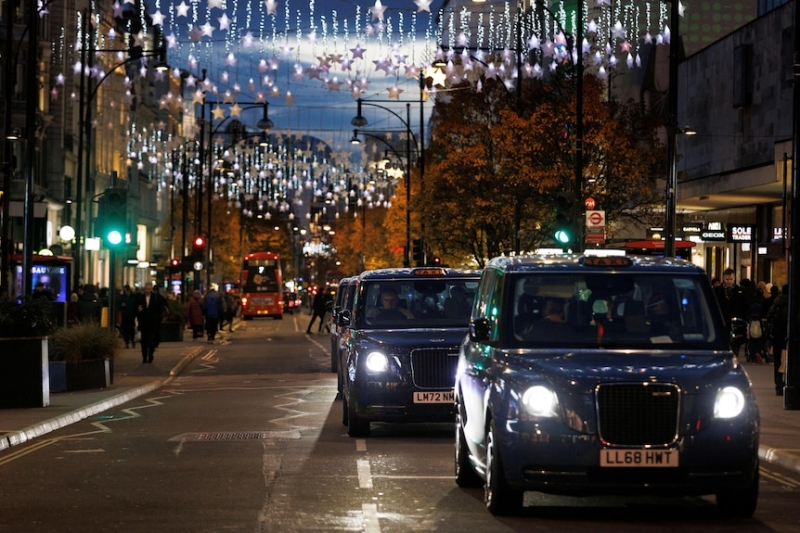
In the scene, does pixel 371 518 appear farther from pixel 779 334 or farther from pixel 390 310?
pixel 779 334

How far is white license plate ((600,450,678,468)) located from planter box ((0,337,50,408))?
12978mm

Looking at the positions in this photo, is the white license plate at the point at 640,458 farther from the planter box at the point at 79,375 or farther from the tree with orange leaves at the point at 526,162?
the tree with orange leaves at the point at 526,162

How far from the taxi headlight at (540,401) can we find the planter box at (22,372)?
41.0ft

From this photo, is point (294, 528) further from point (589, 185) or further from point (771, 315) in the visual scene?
point (589, 185)

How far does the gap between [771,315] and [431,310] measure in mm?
7793

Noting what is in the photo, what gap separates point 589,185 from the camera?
159ft

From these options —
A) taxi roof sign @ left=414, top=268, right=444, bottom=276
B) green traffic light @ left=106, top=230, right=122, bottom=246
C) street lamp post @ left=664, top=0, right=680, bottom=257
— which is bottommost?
taxi roof sign @ left=414, top=268, right=444, bottom=276

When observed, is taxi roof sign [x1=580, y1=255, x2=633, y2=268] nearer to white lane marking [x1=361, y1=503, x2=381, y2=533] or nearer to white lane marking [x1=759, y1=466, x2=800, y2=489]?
white lane marking [x1=361, y1=503, x2=381, y2=533]

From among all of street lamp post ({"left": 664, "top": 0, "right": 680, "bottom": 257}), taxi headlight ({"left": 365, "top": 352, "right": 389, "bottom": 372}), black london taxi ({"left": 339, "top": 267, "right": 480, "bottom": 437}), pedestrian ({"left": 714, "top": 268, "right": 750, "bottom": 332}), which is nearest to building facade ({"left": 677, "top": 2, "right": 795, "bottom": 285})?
pedestrian ({"left": 714, "top": 268, "right": 750, "bottom": 332})

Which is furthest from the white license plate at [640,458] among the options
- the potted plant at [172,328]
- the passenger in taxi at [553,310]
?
the potted plant at [172,328]

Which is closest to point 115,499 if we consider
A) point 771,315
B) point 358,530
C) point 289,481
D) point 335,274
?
point 289,481

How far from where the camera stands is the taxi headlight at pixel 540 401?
10750mm

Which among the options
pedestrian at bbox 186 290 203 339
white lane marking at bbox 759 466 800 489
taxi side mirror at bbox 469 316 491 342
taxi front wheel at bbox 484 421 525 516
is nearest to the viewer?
taxi front wheel at bbox 484 421 525 516

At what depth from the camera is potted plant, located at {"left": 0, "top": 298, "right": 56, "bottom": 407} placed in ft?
71.5
